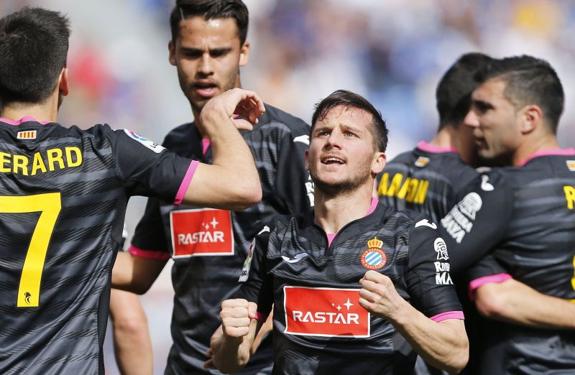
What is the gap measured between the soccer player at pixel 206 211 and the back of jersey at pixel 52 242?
2.26 feet

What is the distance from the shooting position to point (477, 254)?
4008 mm

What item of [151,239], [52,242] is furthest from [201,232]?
[52,242]

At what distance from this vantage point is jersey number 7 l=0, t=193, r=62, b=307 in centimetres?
306

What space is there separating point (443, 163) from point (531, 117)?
0.49 meters

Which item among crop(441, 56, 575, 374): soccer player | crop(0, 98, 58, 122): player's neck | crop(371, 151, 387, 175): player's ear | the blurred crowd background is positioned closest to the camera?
crop(0, 98, 58, 122): player's neck

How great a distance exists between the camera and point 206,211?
4000mm

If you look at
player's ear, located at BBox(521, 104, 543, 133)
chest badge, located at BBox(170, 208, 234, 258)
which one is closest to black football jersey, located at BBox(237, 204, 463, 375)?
chest badge, located at BBox(170, 208, 234, 258)

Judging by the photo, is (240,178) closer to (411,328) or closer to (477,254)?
(411,328)

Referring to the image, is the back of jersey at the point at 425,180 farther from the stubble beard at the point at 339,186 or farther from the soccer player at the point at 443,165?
the stubble beard at the point at 339,186

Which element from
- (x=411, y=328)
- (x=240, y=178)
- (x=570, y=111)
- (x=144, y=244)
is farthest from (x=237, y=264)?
(x=570, y=111)

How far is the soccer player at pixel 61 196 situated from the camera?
3.06 meters

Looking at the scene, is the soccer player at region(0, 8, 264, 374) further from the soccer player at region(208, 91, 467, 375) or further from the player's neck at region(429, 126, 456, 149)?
the player's neck at region(429, 126, 456, 149)

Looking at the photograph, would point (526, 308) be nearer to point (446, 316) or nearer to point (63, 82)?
point (446, 316)

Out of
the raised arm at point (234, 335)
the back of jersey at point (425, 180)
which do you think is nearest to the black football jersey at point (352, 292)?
the raised arm at point (234, 335)
